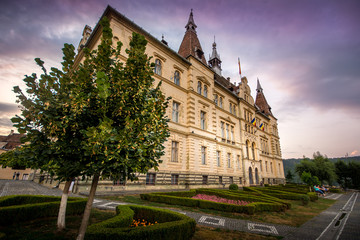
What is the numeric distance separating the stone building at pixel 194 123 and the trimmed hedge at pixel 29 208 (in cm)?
610

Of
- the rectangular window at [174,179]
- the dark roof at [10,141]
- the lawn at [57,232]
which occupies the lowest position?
the lawn at [57,232]

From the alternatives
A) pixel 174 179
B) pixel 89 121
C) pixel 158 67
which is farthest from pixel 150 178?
pixel 89 121

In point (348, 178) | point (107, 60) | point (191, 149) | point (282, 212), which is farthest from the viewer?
point (348, 178)

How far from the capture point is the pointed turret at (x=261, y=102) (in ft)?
167

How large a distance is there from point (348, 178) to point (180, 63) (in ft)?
206

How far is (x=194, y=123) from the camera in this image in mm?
23562

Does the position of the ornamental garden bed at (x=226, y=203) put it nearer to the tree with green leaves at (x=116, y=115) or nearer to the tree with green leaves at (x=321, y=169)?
the tree with green leaves at (x=116, y=115)

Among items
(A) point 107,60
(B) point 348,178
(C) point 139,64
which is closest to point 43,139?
(A) point 107,60

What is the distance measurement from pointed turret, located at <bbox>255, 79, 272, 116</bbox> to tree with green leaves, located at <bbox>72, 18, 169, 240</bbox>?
172ft

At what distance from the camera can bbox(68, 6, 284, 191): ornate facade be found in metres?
19.0

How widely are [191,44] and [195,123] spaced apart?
14605 millimetres

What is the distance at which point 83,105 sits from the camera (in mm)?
4027

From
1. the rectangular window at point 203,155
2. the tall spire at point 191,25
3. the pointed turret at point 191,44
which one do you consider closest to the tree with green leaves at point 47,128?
the rectangular window at point 203,155

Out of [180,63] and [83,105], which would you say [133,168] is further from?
[180,63]
